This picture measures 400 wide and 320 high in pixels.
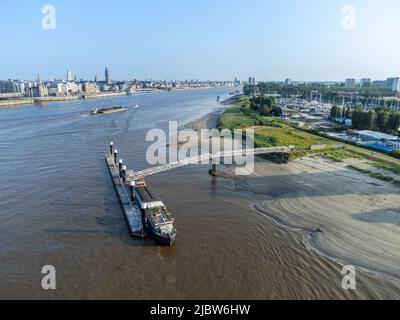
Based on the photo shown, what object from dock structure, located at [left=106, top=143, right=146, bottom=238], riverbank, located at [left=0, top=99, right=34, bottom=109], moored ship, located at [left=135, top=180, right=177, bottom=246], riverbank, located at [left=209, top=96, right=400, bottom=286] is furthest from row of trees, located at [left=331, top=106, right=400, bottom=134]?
riverbank, located at [left=0, top=99, right=34, bottom=109]

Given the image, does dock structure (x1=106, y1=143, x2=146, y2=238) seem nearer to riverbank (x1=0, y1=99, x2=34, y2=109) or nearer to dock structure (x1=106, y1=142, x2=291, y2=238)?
dock structure (x1=106, y1=142, x2=291, y2=238)

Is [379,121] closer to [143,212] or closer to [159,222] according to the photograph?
[159,222]

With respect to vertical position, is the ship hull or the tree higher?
the tree

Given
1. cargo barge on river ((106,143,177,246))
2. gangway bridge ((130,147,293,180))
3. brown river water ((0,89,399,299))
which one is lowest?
brown river water ((0,89,399,299))

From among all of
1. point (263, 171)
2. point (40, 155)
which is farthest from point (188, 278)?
point (40, 155)

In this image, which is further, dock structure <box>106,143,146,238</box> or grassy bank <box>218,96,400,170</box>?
grassy bank <box>218,96,400,170</box>

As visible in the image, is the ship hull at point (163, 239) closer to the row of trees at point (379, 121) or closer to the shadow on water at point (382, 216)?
the shadow on water at point (382, 216)

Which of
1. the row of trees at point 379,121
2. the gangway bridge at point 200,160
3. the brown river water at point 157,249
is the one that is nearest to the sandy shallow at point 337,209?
the brown river water at point 157,249
